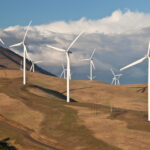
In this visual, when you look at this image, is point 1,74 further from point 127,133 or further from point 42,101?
point 127,133

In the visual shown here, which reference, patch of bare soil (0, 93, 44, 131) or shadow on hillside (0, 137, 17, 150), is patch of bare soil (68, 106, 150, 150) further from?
shadow on hillside (0, 137, 17, 150)

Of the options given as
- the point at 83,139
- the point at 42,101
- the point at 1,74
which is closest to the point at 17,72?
the point at 1,74

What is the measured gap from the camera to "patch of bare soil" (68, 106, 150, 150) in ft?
190

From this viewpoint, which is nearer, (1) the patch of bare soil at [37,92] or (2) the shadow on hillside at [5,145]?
(2) the shadow on hillside at [5,145]

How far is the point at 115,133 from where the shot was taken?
213 feet

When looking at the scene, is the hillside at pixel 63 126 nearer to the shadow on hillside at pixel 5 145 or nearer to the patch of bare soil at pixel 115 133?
the patch of bare soil at pixel 115 133

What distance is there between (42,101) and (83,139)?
135 ft

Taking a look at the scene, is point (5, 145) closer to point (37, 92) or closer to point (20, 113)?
point (20, 113)

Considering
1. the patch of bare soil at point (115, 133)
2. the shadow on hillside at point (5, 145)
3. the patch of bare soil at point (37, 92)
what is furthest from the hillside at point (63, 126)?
the patch of bare soil at point (37, 92)

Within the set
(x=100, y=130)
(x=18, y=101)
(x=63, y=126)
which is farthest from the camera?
(x=18, y=101)

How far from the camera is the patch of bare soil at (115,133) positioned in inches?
2277

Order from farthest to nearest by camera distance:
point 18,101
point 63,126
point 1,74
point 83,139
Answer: point 1,74 → point 18,101 → point 63,126 → point 83,139

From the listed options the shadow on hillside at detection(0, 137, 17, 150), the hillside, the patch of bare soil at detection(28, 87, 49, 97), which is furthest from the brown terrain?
the patch of bare soil at detection(28, 87, 49, 97)

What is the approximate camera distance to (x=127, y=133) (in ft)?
212
